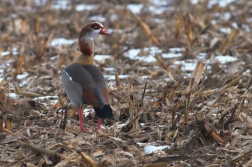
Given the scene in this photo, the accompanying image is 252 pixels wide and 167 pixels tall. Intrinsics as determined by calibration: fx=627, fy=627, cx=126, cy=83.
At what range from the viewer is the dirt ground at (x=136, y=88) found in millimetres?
4805

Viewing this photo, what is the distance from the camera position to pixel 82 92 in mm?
5465

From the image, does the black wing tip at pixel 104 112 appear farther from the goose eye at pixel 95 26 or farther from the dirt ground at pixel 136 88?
the goose eye at pixel 95 26

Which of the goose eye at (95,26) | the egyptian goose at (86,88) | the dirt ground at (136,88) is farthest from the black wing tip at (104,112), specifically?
the goose eye at (95,26)

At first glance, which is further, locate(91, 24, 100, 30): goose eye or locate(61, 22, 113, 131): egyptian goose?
locate(91, 24, 100, 30): goose eye

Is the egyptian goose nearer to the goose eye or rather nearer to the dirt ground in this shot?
the dirt ground

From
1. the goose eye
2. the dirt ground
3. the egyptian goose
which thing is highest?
the goose eye

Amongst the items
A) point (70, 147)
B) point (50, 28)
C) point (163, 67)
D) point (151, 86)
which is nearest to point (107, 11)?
point (50, 28)

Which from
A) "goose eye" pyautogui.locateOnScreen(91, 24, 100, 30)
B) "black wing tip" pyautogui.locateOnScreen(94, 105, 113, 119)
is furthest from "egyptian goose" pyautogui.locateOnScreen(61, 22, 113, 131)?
"goose eye" pyautogui.locateOnScreen(91, 24, 100, 30)

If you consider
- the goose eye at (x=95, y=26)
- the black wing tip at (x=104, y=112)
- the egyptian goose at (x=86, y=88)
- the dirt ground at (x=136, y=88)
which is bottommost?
the dirt ground at (x=136, y=88)

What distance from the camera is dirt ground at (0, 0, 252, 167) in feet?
15.8

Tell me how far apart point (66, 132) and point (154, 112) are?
1.02 meters

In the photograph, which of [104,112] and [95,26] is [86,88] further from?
[95,26]

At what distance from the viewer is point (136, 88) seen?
7.23 metres

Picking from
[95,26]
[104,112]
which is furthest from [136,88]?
[104,112]
